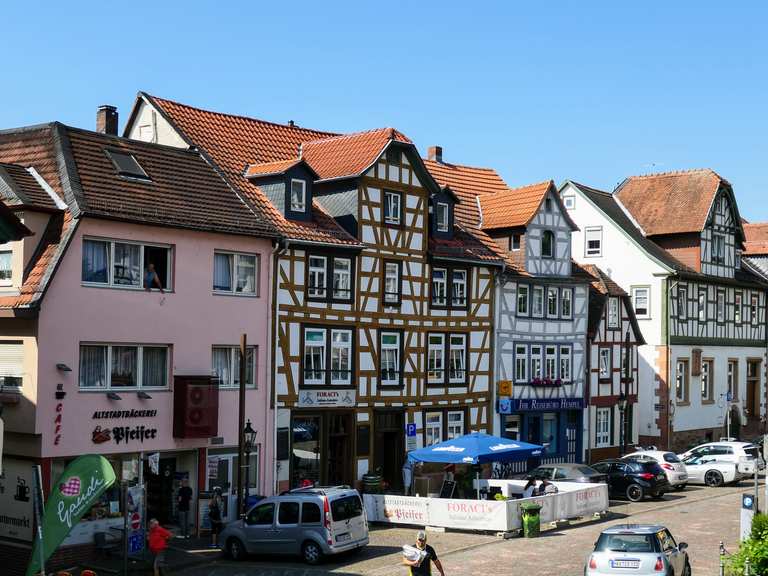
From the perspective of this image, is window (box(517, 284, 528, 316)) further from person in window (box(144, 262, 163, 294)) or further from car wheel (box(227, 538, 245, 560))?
car wheel (box(227, 538, 245, 560))

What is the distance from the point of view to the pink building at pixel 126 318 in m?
27.3

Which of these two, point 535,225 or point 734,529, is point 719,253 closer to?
point 535,225

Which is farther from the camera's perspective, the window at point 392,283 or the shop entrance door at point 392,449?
the window at point 392,283

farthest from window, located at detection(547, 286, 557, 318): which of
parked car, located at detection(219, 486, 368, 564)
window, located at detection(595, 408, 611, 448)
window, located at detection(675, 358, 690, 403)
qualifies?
parked car, located at detection(219, 486, 368, 564)

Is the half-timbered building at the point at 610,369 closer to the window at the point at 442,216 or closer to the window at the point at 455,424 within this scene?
the window at the point at 455,424

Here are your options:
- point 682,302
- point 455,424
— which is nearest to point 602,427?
point 682,302

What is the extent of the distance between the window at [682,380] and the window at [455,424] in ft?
55.5

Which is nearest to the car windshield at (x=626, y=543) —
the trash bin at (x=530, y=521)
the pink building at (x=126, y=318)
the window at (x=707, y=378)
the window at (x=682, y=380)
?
the trash bin at (x=530, y=521)

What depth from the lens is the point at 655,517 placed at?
32.2 m

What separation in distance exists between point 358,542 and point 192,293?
883 centimetres

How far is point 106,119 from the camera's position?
121 feet

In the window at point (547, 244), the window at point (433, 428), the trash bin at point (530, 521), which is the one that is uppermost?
the window at point (547, 244)

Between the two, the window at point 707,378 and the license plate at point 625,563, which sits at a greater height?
the window at point 707,378

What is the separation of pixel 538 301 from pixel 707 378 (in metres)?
16.6
